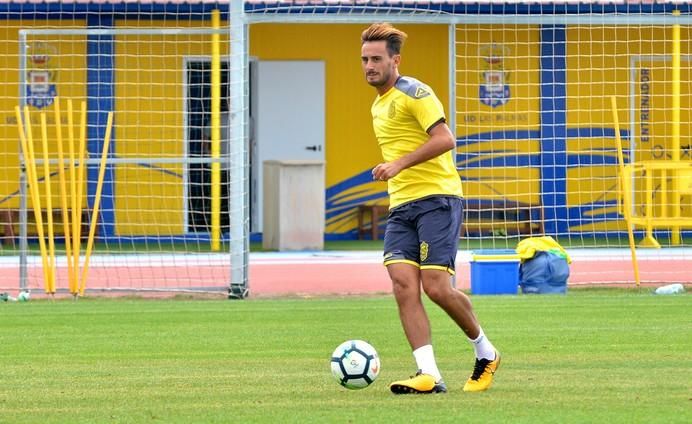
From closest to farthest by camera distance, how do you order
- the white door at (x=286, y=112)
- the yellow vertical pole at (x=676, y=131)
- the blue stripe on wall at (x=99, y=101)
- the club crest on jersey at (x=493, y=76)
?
the yellow vertical pole at (x=676, y=131) → the blue stripe on wall at (x=99, y=101) → the club crest on jersey at (x=493, y=76) → the white door at (x=286, y=112)

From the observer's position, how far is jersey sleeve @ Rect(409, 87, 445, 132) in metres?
8.03

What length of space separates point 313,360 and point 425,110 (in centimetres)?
263

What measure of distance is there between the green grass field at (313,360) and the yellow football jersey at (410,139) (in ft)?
3.70

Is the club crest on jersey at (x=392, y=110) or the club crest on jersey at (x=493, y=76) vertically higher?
the club crest on jersey at (x=493, y=76)

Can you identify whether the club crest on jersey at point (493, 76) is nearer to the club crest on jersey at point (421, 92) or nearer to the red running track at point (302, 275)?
the red running track at point (302, 275)

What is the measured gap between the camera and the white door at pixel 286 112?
24312 millimetres

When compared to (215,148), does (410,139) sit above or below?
below

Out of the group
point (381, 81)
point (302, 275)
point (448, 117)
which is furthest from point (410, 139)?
point (448, 117)

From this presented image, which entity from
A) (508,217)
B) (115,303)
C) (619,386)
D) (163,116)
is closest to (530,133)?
(508,217)

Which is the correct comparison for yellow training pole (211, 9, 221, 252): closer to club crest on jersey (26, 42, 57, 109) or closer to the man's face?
club crest on jersey (26, 42, 57, 109)

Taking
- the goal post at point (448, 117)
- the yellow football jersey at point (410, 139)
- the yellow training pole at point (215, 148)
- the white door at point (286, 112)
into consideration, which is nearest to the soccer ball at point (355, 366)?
the yellow football jersey at point (410, 139)

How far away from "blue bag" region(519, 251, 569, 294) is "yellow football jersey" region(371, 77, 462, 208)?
24.0 ft

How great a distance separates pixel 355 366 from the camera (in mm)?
8109

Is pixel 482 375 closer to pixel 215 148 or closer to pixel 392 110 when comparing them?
pixel 392 110
